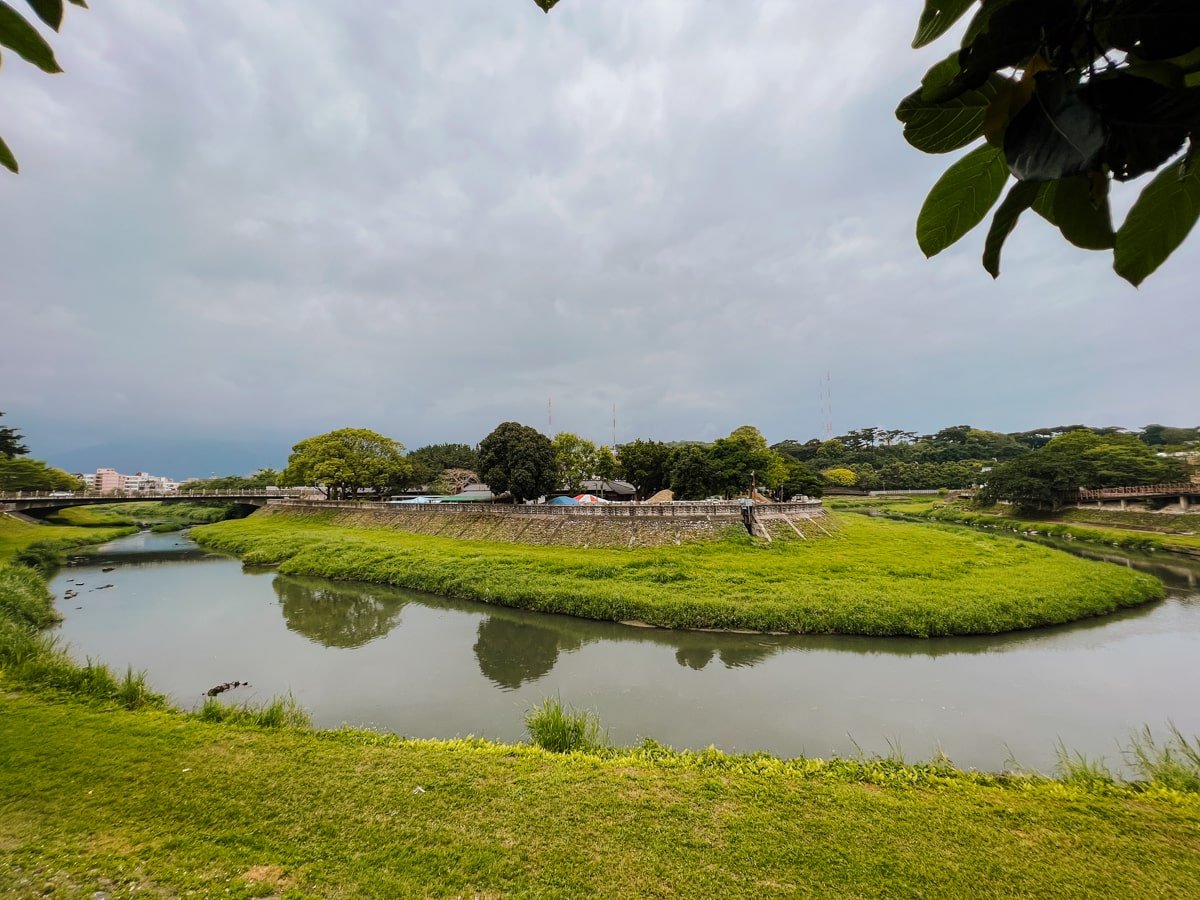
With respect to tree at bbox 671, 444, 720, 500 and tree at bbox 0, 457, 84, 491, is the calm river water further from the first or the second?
tree at bbox 0, 457, 84, 491

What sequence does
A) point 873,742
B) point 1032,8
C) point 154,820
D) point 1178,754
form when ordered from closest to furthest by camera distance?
point 1032,8 → point 154,820 → point 1178,754 → point 873,742

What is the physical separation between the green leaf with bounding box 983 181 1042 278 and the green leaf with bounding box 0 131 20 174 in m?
1.98

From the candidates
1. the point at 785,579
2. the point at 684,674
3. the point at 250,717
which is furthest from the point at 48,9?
the point at 785,579

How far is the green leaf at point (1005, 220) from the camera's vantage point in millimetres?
784

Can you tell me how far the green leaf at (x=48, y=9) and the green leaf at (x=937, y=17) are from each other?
1732 mm

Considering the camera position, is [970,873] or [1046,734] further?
[1046,734]

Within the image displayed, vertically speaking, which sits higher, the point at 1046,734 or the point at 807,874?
the point at 807,874

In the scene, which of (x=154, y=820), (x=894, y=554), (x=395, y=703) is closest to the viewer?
(x=154, y=820)

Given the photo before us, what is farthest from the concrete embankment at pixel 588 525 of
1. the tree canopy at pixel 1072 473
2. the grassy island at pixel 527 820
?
the tree canopy at pixel 1072 473

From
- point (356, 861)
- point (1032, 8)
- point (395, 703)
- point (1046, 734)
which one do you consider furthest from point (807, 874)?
point (395, 703)

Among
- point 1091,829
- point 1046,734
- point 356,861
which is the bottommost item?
point 1046,734

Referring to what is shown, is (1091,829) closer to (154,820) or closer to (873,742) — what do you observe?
(873,742)

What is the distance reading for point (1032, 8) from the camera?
0.62 metres

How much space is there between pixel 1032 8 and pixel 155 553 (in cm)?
3764
